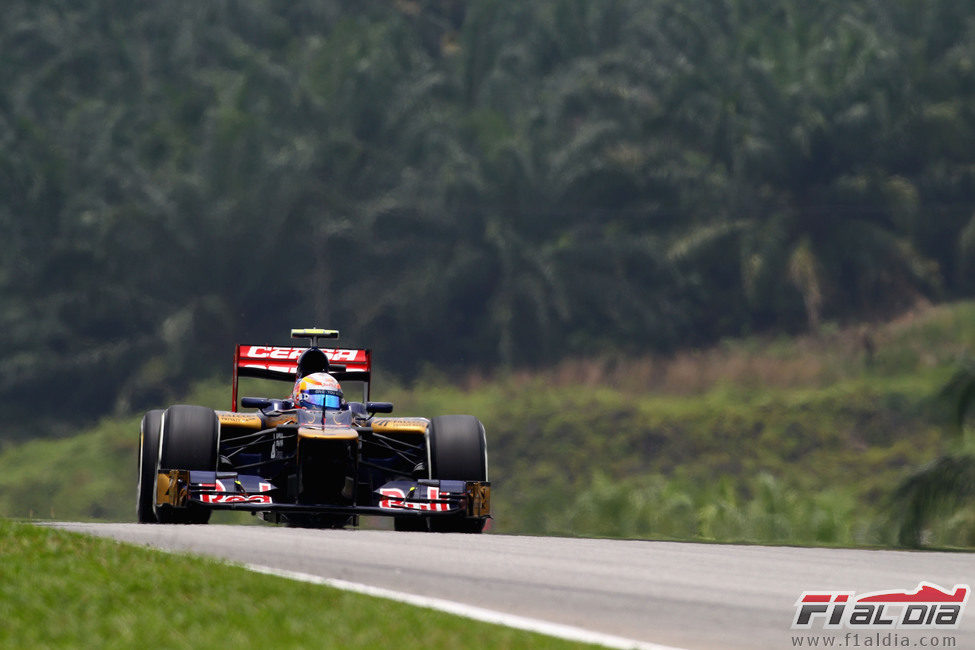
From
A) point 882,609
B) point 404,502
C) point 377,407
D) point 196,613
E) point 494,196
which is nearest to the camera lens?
point 196,613

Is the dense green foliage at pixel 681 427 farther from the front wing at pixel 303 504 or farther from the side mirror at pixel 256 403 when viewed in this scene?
the front wing at pixel 303 504

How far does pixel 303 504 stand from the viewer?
15.3m

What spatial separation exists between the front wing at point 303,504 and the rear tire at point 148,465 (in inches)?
19.1

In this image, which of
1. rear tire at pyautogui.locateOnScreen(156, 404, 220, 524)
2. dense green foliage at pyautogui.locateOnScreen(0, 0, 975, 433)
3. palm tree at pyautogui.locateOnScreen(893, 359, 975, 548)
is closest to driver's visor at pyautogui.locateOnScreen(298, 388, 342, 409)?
rear tire at pyautogui.locateOnScreen(156, 404, 220, 524)

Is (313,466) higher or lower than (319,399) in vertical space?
lower

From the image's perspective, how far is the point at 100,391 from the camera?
60.6 m

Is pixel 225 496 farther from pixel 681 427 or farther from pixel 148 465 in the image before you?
pixel 681 427

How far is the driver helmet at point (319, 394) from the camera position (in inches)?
639

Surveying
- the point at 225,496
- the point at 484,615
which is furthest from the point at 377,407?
the point at 484,615

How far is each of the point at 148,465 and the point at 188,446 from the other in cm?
64

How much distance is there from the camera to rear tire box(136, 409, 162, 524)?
51.8 feet

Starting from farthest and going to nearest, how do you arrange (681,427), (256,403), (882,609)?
(681,427)
(256,403)
(882,609)

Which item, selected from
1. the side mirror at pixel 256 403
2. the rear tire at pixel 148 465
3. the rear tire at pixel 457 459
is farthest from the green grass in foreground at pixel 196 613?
the side mirror at pixel 256 403

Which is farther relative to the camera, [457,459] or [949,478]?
[949,478]
